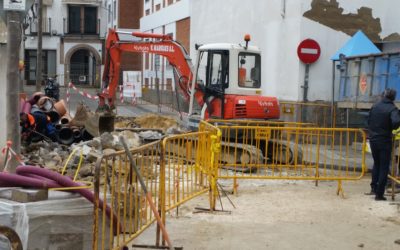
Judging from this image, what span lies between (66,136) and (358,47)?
826 cm

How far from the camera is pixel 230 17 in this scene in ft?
73.8

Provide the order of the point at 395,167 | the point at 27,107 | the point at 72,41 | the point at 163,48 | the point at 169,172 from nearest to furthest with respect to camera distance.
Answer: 1. the point at 169,172
2. the point at 395,167
3. the point at 27,107
4. the point at 163,48
5. the point at 72,41

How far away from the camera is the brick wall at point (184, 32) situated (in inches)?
1061

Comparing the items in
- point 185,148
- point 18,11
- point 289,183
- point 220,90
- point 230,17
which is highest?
point 230,17

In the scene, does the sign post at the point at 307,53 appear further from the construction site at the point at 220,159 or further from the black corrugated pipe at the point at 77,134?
the black corrugated pipe at the point at 77,134

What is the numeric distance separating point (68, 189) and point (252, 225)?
3.43 metres

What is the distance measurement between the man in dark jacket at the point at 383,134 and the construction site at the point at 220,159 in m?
0.16

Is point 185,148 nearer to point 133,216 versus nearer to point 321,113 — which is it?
point 133,216

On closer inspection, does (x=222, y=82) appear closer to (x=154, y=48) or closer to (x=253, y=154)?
(x=253, y=154)

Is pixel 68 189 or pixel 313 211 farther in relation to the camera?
pixel 313 211

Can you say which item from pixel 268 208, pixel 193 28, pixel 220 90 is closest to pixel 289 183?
pixel 268 208

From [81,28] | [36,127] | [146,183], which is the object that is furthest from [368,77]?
[81,28]

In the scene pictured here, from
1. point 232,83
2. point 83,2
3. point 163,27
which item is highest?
point 83,2

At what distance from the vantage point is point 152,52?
14609mm
